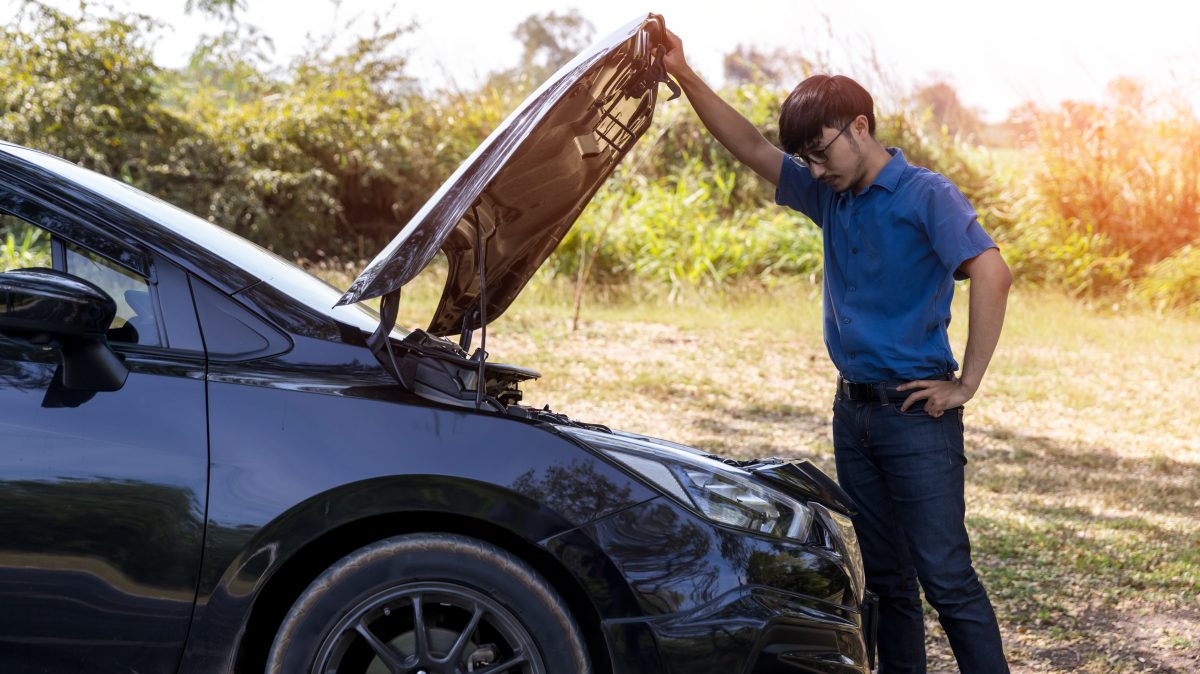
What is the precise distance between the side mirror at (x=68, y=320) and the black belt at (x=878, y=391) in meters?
1.85

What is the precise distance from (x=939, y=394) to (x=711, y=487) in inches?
28.9

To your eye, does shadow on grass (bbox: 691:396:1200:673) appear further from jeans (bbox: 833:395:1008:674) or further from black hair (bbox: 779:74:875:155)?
black hair (bbox: 779:74:875:155)

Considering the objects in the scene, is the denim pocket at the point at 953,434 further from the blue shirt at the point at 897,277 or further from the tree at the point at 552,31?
the tree at the point at 552,31

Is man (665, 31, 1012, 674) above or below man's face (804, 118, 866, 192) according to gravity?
below

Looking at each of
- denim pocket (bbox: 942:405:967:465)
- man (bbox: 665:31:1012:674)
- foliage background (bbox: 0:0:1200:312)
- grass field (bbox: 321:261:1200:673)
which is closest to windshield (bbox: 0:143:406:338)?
man (bbox: 665:31:1012:674)

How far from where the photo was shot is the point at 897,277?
2963 mm

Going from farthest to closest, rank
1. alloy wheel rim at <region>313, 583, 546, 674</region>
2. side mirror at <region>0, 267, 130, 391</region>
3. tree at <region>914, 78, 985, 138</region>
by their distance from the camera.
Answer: tree at <region>914, 78, 985, 138</region>
alloy wheel rim at <region>313, 583, 546, 674</region>
side mirror at <region>0, 267, 130, 391</region>

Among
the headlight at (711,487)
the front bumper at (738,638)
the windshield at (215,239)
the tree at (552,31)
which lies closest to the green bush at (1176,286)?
the headlight at (711,487)

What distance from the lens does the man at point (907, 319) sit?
9.51 ft

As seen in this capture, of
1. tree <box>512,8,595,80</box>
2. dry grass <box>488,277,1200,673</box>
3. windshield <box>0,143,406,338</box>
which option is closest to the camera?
windshield <box>0,143,406,338</box>

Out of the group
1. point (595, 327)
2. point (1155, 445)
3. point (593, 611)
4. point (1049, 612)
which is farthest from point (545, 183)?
point (595, 327)

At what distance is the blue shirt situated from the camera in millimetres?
2916

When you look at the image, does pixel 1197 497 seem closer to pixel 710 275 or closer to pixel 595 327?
pixel 595 327

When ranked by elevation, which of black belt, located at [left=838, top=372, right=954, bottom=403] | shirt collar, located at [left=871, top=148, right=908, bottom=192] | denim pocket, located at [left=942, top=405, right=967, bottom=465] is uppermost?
shirt collar, located at [left=871, top=148, right=908, bottom=192]
